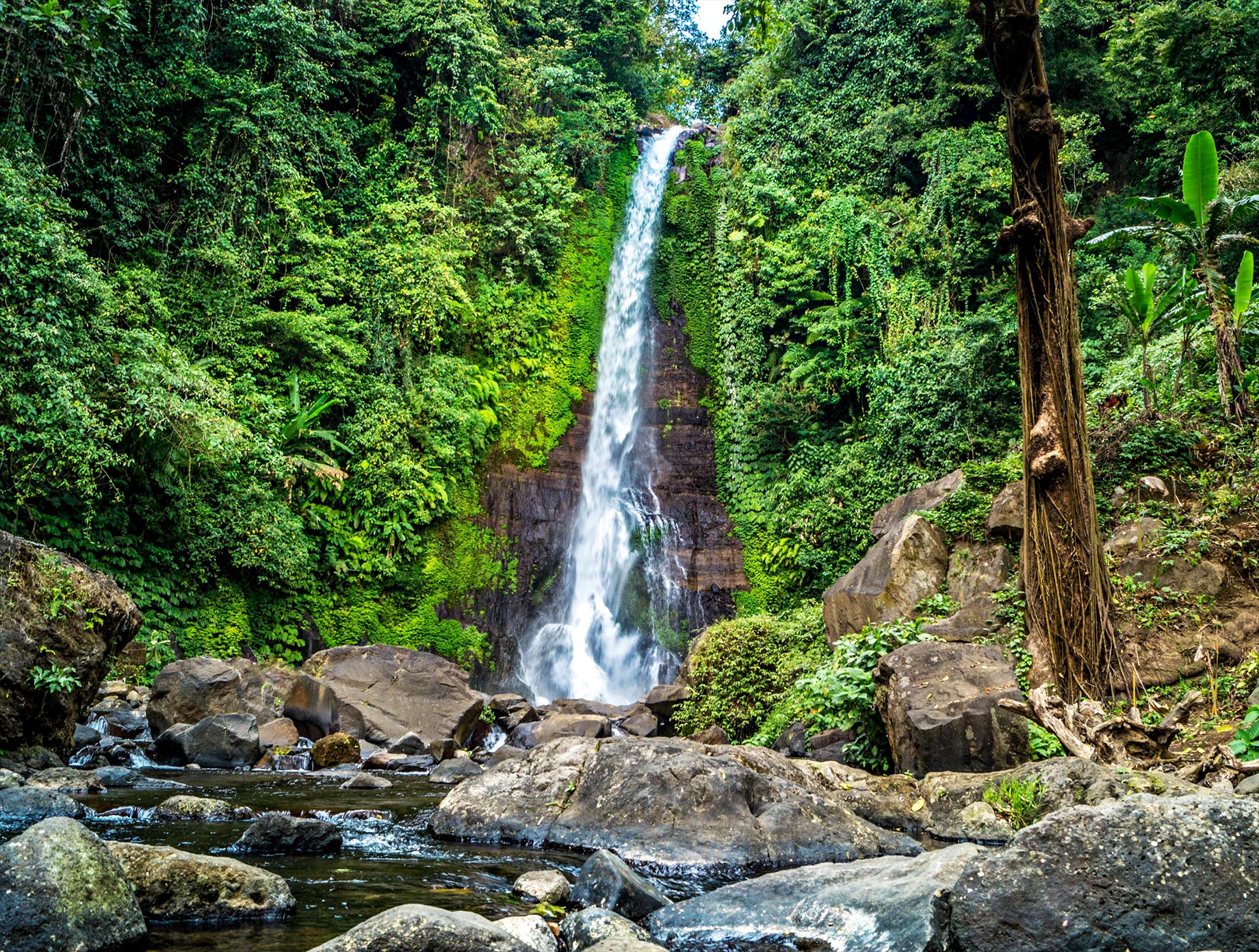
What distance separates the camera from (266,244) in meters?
16.1

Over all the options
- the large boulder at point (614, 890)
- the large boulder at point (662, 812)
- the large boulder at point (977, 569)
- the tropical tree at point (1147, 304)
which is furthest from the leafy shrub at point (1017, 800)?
the tropical tree at point (1147, 304)

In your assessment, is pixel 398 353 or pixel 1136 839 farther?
pixel 398 353

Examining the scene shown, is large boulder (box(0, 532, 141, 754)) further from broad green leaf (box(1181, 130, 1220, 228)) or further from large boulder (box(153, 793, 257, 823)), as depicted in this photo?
broad green leaf (box(1181, 130, 1220, 228))

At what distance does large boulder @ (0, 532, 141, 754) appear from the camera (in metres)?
7.58

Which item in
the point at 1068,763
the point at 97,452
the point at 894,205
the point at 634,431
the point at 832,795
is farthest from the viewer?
the point at 634,431

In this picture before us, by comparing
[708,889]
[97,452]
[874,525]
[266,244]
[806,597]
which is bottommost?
[708,889]

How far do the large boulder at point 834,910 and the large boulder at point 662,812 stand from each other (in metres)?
1.04

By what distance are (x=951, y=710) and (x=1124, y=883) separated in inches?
174

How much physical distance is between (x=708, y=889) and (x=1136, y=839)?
2379 millimetres

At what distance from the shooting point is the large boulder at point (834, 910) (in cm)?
340

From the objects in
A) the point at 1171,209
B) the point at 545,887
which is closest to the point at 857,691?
the point at 545,887

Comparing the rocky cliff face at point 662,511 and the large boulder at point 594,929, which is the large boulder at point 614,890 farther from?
the rocky cliff face at point 662,511

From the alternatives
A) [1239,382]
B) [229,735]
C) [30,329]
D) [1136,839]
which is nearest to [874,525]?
[1239,382]

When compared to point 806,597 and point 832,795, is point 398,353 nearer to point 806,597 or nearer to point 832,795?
point 806,597
